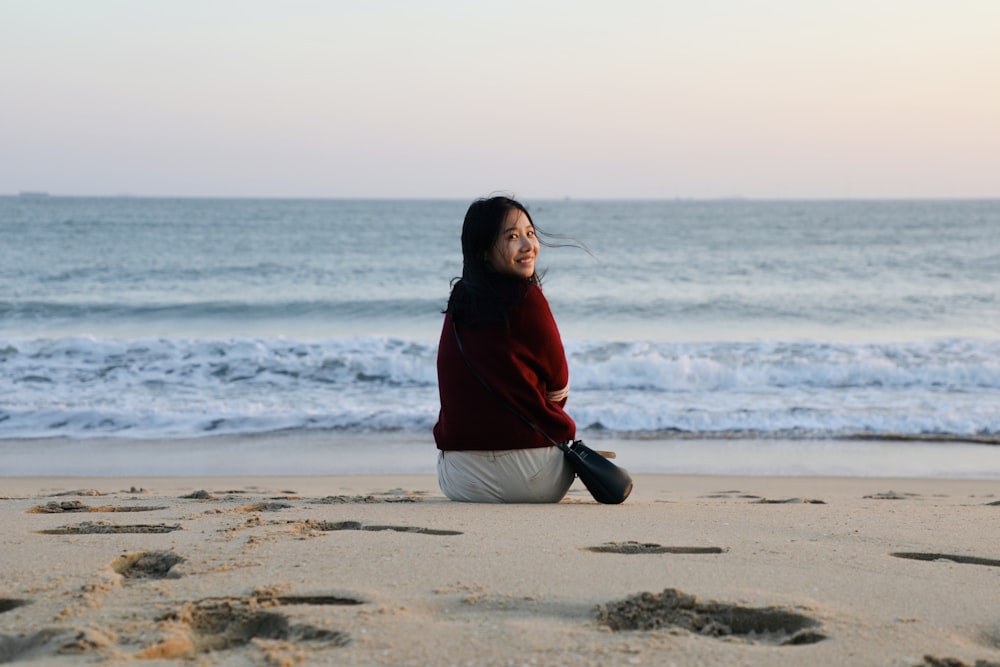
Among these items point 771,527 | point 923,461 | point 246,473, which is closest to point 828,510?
point 771,527

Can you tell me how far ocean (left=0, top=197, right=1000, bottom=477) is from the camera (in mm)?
8250

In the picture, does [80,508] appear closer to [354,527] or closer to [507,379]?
[354,527]

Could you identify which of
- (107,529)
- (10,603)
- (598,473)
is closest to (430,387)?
(598,473)

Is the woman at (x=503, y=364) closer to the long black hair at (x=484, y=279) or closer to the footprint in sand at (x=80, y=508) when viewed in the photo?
the long black hair at (x=484, y=279)

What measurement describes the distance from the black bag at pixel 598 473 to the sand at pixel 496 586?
0.60 ft

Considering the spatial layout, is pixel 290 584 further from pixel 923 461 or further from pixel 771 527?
pixel 923 461

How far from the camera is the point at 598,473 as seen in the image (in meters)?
4.21

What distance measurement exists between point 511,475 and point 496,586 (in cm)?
155

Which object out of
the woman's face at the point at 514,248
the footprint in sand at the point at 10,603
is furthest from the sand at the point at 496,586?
the woman's face at the point at 514,248

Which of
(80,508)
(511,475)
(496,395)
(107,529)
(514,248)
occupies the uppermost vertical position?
(514,248)

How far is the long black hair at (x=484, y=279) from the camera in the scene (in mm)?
4074

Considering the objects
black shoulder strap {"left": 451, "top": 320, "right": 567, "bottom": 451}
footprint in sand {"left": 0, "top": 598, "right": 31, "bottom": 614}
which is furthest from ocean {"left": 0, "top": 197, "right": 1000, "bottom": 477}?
footprint in sand {"left": 0, "top": 598, "right": 31, "bottom": 614}

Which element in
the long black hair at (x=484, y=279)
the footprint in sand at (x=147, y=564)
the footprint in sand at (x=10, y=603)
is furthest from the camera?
the long black hair at (x=484, y=279)

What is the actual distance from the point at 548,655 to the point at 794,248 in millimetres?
38472
